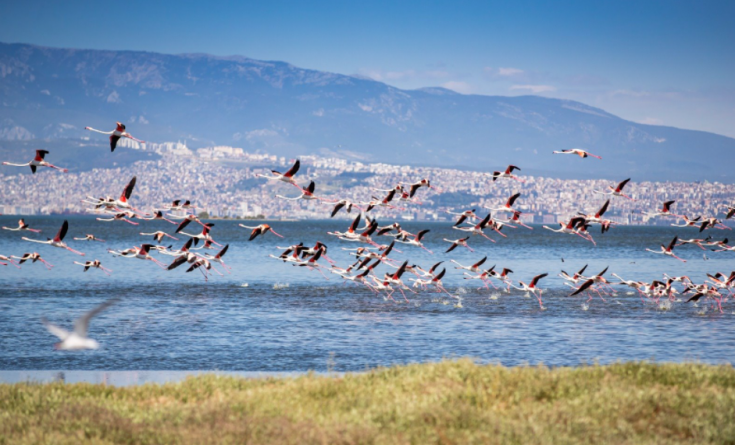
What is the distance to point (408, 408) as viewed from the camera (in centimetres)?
1271

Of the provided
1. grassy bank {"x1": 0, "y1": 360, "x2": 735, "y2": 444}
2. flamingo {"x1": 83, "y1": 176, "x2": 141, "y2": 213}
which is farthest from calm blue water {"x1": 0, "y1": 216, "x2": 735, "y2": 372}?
grassy bank {"x1": 0, "y1": 360, "x2": 735, "y2": 444}

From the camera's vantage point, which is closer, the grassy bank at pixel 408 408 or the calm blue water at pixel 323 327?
the grassy bank at pixel 408 408

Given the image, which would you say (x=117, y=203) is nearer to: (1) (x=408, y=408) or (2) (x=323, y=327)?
(2) (x=323, y=327)

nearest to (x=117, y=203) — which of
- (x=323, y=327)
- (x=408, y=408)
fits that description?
(x=323, y=327)

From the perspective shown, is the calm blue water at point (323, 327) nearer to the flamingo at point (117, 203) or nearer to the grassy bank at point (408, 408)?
the flamingo at point (117, 203)

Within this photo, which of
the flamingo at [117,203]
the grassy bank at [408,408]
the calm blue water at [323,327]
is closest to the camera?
the grassy bank at [408,408]

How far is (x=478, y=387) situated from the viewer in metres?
13.9

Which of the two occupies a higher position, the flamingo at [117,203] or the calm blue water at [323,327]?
the flamingo at [117,203]

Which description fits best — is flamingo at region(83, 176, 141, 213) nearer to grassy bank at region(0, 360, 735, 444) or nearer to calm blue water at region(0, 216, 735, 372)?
calm blue water at region(0, 216, 735, 372)

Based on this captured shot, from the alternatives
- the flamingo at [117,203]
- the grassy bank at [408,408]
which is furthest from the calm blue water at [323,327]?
the grassy bank at [408,408]

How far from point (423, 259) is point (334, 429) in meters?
78.5

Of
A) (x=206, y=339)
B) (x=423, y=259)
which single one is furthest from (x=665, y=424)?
(x=423, y=259)

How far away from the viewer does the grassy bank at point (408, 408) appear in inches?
464

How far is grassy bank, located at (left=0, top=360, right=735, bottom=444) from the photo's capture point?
464 inches
